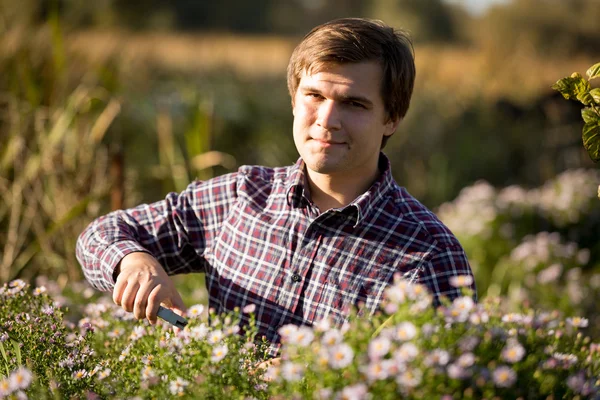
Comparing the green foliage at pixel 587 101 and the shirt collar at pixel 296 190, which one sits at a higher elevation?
the green foliage at pixel 587 101

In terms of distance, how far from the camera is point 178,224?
2.30 m

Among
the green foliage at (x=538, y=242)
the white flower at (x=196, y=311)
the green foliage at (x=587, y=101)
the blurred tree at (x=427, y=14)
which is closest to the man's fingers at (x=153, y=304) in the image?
the white flower at (x=196, y=311)

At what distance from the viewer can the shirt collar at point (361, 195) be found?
2.04 metres

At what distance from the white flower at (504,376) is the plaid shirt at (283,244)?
0.65 metres

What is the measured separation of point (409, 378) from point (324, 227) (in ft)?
2.93

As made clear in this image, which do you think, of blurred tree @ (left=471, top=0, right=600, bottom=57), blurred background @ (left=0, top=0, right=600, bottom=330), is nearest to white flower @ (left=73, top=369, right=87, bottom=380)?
blurred background @ (left=0, top=0, right=600, bottom=330)

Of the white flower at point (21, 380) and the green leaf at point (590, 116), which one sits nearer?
the white flower at point (21, 380)

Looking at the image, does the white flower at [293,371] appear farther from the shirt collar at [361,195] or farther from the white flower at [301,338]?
the shirt collar at [361,195]

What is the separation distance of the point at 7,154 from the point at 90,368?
241 cm

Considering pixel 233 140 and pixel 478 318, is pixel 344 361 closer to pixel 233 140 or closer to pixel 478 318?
pixel 478 318

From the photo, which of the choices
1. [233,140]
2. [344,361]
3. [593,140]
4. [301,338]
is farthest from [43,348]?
[233,140]

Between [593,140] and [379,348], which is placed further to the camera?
[593,140]

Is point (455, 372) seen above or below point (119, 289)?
above

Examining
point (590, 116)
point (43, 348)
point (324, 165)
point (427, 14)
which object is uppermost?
point (427, 14)
